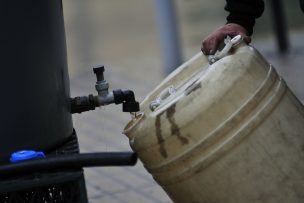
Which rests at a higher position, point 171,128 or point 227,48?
point 227,48

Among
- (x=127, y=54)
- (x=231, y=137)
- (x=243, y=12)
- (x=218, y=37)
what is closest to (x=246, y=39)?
(x=218, y=37)

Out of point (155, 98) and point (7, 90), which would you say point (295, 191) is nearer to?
point (155, 98)

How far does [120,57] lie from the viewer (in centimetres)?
823

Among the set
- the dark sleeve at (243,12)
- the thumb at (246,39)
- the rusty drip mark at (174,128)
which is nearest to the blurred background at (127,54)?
the dark sleeve at (243,12)

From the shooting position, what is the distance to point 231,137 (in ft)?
9.64

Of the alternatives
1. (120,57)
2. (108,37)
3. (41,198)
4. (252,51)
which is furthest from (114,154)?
(108,37)

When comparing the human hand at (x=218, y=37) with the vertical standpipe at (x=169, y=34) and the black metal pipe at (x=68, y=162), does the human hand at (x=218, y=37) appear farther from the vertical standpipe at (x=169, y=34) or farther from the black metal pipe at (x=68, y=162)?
the vertical standpipe at (x=169, y=34)

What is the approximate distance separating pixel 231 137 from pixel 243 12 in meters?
0.71

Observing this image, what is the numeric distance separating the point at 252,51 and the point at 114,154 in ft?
2.41

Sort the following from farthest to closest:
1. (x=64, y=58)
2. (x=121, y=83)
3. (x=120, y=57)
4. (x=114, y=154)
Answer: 1. (x=120, y=57)
2. (x=121, y=83)
3. (x=64, y=58)
4. (x=114, y=154)

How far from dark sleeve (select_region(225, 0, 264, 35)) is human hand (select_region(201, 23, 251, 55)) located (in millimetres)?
78

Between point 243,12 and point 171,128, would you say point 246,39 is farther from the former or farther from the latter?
point 171,128

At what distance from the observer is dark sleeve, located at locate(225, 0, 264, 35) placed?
3.47 m

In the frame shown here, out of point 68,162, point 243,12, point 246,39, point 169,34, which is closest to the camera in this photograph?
point 68,162
